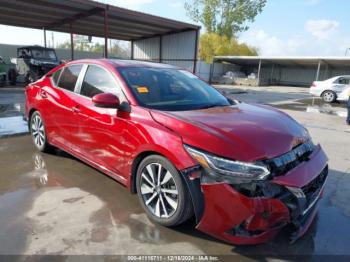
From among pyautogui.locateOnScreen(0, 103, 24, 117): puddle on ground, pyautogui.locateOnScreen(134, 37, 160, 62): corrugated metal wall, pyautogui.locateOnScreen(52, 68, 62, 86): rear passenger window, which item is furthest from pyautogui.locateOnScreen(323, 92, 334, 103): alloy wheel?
pyautogui.locateOnScreen(52, 68, 62, 86): rear passenger window

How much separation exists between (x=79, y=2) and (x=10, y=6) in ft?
14.8

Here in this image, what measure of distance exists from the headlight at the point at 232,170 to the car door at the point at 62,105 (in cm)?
228

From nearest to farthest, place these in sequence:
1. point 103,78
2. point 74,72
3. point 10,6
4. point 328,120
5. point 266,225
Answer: point 266,225, point 103,78, point 74,72, point 328,120, point 10,6

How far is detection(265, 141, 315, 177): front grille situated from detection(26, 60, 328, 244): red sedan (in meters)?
0.01

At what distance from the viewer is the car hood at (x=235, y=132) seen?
2.48 meters

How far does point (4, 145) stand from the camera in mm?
5430

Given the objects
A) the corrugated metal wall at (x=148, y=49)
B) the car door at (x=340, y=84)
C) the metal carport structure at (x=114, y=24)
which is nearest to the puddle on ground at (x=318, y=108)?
the car door at (x=340, y=84)

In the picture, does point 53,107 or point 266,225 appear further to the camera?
point 53,107

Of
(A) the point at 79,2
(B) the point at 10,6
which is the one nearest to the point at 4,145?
(A) the point at 79,2

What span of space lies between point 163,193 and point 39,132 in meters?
3.05

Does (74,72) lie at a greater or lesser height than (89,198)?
greater

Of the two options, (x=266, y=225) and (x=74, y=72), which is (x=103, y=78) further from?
(x=266, y=225)

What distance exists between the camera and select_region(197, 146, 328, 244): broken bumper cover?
2.31 metres

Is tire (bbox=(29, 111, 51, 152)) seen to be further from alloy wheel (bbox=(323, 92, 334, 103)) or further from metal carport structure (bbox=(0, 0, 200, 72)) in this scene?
alloy wheel (bbox=(323, 92, 334, 103))
